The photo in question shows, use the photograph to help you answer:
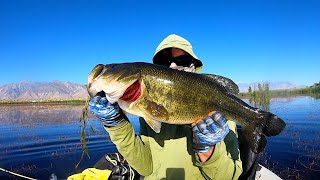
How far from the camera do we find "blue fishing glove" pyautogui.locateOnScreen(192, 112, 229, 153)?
336 centimetres

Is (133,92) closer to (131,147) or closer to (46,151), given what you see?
(131,147)

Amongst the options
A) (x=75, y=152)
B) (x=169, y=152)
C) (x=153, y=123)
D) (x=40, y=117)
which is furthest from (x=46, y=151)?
(x=40, y=117)

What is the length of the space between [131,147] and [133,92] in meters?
0.98

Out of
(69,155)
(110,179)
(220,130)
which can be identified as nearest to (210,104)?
(220,130)

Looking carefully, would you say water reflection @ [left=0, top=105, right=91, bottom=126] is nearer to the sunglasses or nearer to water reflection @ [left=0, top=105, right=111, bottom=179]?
water reflection @ [left=0, top=105, right=111, bottom=179]

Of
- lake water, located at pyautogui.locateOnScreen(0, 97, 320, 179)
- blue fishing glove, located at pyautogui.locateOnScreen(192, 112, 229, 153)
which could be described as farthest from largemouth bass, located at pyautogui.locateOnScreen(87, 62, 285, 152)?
lake water, located at pyautogui.locateOnScreen(0, 97, 320, 179)

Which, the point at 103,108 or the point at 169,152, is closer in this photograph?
the point at 103,108

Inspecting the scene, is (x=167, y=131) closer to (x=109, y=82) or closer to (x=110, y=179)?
(x=109, y=82)

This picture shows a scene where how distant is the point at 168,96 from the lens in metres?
3.36

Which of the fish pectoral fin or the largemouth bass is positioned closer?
the largemouth bass

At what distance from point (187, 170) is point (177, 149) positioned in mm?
292

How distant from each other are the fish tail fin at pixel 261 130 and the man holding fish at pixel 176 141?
0.29m

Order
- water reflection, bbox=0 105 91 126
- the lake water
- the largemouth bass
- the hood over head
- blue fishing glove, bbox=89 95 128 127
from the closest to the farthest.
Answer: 1. the largemouth bass
2. blue fishing glove, bbox=89 95 128 127
3. the hood over head
4. the lake water
5. water reflection, bbox=0 105 91 126

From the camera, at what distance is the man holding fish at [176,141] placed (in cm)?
341
